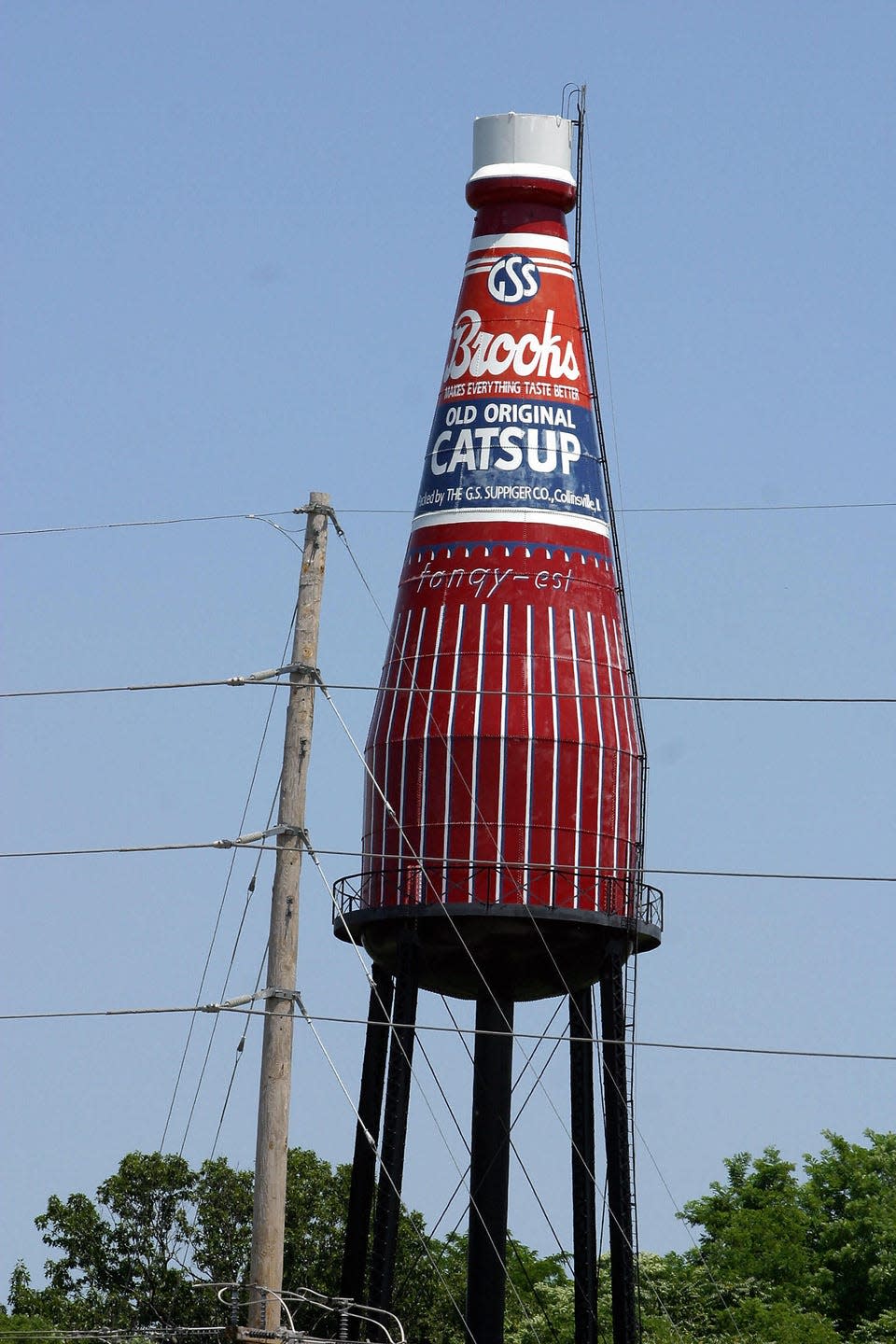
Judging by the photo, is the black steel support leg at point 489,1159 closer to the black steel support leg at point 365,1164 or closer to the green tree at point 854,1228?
the black steel support leg at point 365,1164

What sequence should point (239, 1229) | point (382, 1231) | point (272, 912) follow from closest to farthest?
point (272, 912) → point (382, 1231) → point (239, 1229)

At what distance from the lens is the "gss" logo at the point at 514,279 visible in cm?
3944

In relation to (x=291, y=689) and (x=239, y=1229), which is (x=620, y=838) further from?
(x=239, y=1229)

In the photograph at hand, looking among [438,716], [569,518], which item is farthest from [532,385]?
[438,716]

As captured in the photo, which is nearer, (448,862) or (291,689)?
(291,689)

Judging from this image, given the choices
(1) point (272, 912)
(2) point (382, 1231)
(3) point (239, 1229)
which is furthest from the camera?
(3) point (239, 1229)

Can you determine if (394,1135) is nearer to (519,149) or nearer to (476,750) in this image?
(476,750)

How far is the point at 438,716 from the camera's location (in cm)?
3797

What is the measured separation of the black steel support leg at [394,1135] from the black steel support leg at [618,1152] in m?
2.51

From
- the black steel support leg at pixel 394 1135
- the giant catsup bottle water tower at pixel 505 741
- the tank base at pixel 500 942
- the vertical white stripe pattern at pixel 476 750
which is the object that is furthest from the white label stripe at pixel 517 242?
the black steel support leg at pixel 394 1135

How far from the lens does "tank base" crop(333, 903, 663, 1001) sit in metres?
37.0

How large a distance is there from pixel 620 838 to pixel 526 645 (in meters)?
2.78

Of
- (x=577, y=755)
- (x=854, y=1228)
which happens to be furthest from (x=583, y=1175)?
(x=854, y=1228)

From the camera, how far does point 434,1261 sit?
185 feet
